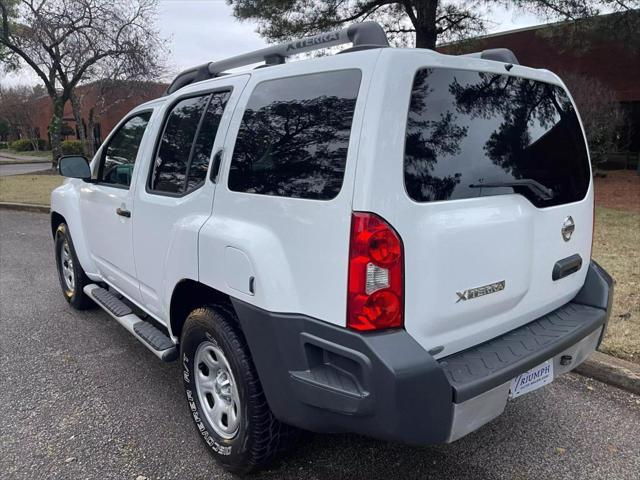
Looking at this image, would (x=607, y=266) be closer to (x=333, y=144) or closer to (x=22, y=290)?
(x=333, y=144)

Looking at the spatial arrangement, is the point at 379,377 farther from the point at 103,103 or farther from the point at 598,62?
the point at 103,103

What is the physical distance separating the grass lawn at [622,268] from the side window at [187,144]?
309 cm

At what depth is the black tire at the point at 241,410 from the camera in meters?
2.33

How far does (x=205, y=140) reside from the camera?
277 centimetres

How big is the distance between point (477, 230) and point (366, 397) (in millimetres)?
812

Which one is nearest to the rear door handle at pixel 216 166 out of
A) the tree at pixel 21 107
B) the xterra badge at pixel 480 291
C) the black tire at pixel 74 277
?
the xterra badge at pixel 480 291

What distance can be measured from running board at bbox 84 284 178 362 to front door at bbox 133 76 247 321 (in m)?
0.12

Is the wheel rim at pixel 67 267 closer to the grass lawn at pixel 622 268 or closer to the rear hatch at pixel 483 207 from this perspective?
the rear hatch at pixel 483 207

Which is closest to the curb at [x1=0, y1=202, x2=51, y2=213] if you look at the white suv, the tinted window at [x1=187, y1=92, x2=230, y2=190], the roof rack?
the roof rack

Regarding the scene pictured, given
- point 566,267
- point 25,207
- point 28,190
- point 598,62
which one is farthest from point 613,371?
point 598,62

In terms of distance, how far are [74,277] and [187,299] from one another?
237cm

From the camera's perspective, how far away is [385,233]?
1.91 meters

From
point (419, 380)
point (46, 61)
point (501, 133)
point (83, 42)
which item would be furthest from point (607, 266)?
point (46, 61)

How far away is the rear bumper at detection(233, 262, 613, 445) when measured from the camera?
1.87m
